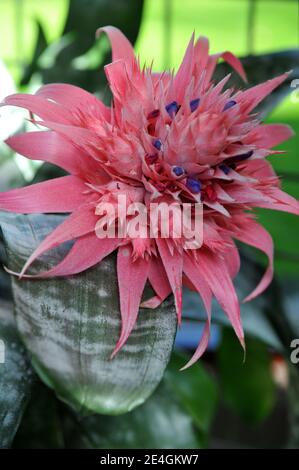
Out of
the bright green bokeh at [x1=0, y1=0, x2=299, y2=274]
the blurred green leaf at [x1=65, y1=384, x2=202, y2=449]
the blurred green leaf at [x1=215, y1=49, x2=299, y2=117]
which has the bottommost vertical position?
the blurred green leaf at [x1=65, y1=384, x2=202, y2=449]

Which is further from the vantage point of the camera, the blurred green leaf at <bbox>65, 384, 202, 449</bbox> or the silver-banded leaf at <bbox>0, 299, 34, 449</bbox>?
the blurred green leaf at <bbox>65, 384, 202, 449</bbox>

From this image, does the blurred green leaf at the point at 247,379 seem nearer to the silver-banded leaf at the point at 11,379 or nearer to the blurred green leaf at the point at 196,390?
the blurred green leaf at the point at 196,390

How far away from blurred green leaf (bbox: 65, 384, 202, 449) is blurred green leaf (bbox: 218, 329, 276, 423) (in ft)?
1.01

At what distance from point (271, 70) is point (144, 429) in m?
0.37

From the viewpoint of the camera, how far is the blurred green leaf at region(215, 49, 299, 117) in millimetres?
649

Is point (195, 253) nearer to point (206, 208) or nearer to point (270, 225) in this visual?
point (206, 208)

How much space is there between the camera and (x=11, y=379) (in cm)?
47

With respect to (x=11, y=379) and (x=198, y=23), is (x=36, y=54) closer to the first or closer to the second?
(x=11, y=379)

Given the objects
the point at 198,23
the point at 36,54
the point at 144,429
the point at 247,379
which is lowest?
the point at 247,379

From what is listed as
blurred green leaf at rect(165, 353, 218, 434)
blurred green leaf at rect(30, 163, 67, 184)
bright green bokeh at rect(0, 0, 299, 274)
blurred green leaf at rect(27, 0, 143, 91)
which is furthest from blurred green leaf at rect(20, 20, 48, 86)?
bright green bokeh at rect(0, 0, 299, 274)

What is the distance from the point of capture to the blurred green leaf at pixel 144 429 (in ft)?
2.02

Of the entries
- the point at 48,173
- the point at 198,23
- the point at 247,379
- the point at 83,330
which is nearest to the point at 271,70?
the point at 48,173

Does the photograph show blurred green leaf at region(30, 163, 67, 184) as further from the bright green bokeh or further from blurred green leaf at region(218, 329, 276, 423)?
the bright green bokeh

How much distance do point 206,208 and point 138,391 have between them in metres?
0.13
